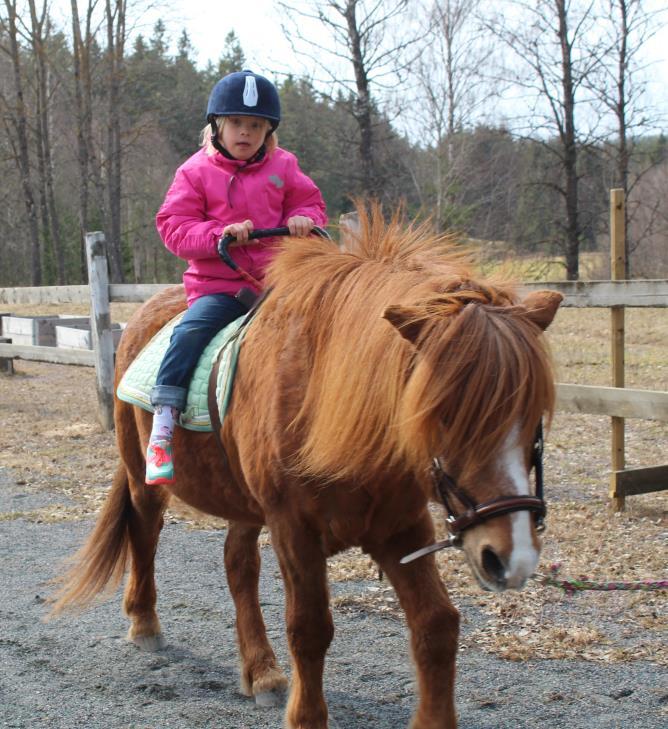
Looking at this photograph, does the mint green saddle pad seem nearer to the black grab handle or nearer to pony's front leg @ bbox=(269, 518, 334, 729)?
the black grab handle

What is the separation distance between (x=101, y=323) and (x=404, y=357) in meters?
7.27

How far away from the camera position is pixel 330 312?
8.73 ft

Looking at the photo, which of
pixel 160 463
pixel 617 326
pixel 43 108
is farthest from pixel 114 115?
pixel 160 463

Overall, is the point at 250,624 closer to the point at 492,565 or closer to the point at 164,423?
the point at 164,423

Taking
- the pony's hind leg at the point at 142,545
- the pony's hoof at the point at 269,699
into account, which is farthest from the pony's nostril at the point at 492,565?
the pony's hind leg at the point at 142,545

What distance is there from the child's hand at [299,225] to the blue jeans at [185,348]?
393 mm

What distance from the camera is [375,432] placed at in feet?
7.66

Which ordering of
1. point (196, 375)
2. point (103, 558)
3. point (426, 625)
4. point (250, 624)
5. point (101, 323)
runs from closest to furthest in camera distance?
1. point (426, 625)
2. point (196, 375)
3. point (250, 624)
4. point (103, 558)
5. point (101, 323)

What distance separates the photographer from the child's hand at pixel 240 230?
3195mm

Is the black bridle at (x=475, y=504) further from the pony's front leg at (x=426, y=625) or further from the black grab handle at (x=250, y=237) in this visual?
the black grab handle at (x=250, y=237)

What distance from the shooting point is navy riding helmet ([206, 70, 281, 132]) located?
3.39 meters

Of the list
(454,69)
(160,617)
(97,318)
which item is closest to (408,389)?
(160,617)

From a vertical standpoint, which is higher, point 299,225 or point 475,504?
point 299,225

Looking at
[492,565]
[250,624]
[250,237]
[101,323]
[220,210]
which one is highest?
[220,210]
